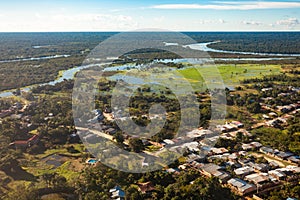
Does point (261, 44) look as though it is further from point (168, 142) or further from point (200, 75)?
point (168, 142)

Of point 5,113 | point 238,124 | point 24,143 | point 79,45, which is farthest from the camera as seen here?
point 79,45

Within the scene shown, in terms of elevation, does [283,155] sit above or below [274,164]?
above

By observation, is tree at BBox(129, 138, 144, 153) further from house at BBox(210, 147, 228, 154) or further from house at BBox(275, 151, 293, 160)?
house at BBox(275, 151, 293, 160)

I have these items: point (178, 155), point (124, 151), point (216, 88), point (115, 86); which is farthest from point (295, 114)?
point (115, 86)

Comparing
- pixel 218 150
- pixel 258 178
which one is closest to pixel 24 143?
pixel 218 150

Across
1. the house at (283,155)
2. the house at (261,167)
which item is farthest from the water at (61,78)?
the house at (283,155)

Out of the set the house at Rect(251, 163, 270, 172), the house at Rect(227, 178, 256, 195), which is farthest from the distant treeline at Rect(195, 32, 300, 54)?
the house at Rect(227, 178, 256, 195)
